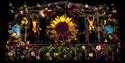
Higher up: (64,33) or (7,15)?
(7,15)

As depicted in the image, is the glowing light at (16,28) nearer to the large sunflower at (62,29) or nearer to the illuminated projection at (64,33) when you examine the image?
the illuminated projection at (64,33)

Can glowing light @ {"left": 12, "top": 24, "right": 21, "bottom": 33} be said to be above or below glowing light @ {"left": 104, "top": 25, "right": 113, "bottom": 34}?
above

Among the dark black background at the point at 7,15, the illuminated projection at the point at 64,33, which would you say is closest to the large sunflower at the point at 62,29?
the illuminated projection at the point at 64,33

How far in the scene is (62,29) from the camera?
4.28 m

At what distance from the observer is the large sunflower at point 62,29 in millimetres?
4262

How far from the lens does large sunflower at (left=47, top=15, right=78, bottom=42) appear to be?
168 inches

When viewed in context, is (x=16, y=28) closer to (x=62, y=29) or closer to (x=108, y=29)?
(x=62, y=29)

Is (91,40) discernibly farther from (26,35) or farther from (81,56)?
(26,35)

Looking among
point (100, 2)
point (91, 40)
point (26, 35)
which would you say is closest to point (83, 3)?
point (100, 2)

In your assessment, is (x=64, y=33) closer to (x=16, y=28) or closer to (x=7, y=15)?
(x=16, y=28)

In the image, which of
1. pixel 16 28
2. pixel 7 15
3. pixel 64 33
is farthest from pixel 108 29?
pixel 7 15

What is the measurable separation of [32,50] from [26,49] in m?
0.08

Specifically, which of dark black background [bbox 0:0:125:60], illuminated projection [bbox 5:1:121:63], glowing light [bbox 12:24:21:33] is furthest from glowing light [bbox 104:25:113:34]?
glowing light [bbox 12:24:21:33]

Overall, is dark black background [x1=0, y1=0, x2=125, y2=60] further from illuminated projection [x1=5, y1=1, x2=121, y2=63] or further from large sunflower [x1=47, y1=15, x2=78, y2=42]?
large sunflower [x1=47, y1=15, x2=78, y2=42]
